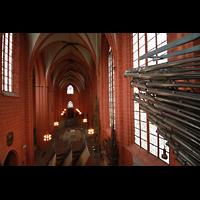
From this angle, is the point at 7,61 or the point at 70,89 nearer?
the point at 7,61

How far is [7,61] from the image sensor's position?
658cm

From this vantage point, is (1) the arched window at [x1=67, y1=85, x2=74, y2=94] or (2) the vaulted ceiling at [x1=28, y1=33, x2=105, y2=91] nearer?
(2) the vaulted ceiling at [x1=28, y1=33, x2=105, y2=91]

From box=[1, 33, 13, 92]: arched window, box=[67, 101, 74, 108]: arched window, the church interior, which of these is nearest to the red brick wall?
the church interior

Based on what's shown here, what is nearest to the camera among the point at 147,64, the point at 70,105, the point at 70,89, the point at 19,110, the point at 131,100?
the point at 147,64

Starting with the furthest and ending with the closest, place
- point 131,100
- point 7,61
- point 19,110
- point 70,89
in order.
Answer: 1. point 70,89
2. point 19,110
3. point 7,61
4. point 131,100

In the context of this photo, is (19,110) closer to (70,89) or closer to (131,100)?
(131,100)

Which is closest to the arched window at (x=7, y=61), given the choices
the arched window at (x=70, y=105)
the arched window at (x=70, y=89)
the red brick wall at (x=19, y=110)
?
the red brick wall at (x=19, y=110)

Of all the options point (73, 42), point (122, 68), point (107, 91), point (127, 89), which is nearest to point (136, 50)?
point (122, 68)

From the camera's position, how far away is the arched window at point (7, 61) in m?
6.21

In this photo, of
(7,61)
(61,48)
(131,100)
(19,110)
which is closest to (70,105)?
(61,48)

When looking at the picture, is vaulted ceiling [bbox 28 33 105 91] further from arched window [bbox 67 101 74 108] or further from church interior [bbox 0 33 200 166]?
arched window [bbox 67 101 74 108]

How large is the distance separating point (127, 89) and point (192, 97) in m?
4.69

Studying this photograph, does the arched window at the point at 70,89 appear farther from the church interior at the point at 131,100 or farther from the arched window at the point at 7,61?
the arched window at the point at 7,61

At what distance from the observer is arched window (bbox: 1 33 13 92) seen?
6211 millimetres
